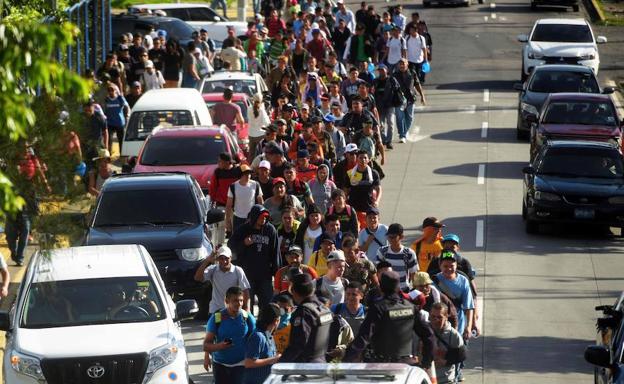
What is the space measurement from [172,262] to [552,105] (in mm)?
13834

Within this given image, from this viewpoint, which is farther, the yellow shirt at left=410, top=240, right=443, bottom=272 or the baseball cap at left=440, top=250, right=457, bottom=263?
the yellow shirt at left=410, top=240, right=443, bottom=272

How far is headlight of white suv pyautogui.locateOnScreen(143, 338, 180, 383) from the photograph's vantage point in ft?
46.5

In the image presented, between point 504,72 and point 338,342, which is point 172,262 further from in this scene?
point 504,72

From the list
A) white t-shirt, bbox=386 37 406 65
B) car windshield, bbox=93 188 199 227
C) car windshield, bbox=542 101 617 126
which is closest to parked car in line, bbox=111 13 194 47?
white t-shirt, bbox=386 37 406 65

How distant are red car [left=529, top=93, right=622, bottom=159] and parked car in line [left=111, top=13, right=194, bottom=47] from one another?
1402 cm

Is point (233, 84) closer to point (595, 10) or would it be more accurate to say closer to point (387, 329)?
point (387, 329)

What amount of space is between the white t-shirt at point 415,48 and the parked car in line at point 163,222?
1748cm

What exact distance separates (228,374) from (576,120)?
58.4ft

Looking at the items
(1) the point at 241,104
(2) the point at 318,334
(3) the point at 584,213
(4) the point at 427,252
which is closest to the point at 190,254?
(4) the point at 427,252

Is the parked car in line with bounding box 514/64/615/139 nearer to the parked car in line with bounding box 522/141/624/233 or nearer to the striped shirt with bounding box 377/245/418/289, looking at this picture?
the parked car in line with bounding box 522/141/624/233

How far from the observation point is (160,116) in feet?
93.1

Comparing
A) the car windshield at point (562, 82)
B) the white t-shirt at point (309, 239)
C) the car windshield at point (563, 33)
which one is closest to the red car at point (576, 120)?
the car windshield at point (562, 82)

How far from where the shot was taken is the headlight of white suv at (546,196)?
25.3 meters

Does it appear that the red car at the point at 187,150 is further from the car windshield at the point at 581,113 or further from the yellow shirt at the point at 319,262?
the car windshield at the point at 581,113
